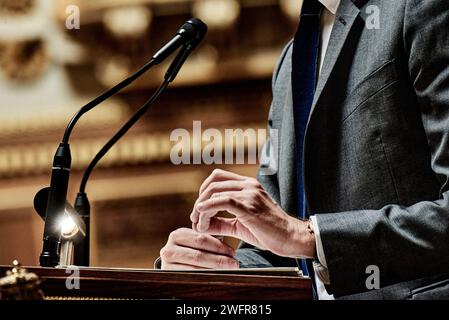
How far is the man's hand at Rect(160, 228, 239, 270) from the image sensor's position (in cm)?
138

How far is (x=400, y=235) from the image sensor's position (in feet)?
4.12

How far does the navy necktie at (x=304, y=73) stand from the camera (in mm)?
1538

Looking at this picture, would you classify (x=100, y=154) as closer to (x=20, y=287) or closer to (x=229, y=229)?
(x=229, y=229)

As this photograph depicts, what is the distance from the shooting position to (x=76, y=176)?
3727mm

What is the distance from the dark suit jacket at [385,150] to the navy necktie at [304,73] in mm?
119

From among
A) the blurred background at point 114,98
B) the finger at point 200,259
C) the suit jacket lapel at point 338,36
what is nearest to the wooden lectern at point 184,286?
the finger at point 200,259

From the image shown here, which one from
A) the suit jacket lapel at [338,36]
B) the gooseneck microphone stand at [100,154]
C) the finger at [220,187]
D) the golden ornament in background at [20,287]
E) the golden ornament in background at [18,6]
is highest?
the golden ornament in background at [18,6]

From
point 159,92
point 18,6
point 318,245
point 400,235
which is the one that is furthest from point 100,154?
point 18,6

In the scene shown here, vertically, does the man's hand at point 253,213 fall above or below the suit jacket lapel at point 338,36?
below

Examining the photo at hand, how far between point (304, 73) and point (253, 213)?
1.40ft

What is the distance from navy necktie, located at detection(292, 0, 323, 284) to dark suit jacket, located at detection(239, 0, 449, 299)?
0.12 meters

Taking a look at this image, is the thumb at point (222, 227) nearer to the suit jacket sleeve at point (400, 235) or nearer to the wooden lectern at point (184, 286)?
the suit jacket sleeve at point (400, 235)

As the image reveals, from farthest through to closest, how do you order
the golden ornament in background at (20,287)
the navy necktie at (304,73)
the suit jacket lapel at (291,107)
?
the navy necktie at (304,73) < the suit jacket lapel at (291,107) < the golden ornament in background at (20,287)
